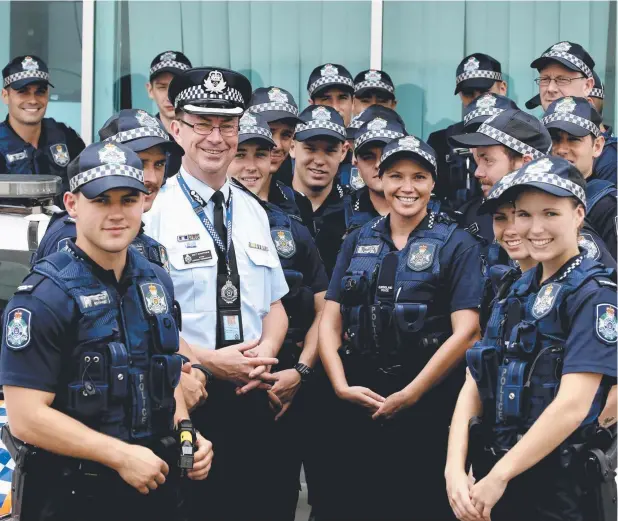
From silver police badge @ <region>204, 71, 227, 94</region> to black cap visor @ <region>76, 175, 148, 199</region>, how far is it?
1.19 metres

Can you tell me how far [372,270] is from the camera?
17.3ft

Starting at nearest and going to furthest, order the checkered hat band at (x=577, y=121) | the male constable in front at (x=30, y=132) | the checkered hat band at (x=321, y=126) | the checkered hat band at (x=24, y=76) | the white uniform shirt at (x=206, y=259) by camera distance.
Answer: the white uniform shirt at (x=206, y=259) < the checkered hat band at (x=577, y=121) < the checkered hat band at (x=321, y=126) < the male constable in front at (x=30, y=132) < the checkered hat band at (x=24, y=76)

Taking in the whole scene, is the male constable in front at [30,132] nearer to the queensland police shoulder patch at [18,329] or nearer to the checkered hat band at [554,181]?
the queensland police shoulder patch at [18,329]

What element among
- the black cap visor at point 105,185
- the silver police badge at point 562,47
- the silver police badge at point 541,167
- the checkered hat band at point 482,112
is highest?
the silver police badge at point 562,47

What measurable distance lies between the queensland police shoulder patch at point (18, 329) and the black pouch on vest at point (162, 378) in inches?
18.7

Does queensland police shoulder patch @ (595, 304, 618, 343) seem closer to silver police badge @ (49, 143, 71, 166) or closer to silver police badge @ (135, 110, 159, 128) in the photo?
silver police badge @ (135, 110, 159, 128)

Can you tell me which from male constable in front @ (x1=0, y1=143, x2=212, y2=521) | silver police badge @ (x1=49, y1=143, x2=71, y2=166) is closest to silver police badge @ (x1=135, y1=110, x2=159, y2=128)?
male constable in front @ (x1=0, y1=143, x2=212, y2=521)

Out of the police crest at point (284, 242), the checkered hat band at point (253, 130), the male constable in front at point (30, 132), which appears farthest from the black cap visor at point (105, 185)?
the male constable in front at point (30, 132)

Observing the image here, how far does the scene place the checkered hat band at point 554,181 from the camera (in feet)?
13.6

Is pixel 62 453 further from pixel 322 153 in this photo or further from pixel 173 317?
pixel 322 153

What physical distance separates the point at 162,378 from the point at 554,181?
157cm

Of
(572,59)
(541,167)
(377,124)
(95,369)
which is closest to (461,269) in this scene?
(541,167)

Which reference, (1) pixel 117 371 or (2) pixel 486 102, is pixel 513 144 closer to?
(2) pixel 486 102

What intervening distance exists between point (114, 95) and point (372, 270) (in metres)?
4.18
